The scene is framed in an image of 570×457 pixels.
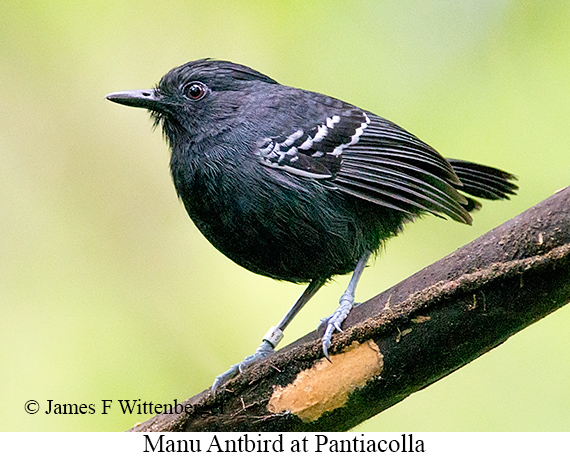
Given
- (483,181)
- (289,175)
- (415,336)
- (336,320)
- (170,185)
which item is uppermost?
(170,185)

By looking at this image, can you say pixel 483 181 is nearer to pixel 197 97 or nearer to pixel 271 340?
pixel 271 340

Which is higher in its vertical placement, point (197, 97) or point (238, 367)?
point (197, 97)

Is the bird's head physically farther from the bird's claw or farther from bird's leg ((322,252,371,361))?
the bird's claw

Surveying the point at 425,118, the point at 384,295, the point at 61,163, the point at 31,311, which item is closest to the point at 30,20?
the point at 61,163

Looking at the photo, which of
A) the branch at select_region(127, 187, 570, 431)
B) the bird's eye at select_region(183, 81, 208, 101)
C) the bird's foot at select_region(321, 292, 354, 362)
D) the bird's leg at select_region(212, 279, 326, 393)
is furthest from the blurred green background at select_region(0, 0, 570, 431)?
the branch at select_region(127, 187, 570, 431)

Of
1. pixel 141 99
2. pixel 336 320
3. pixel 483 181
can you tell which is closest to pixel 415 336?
pixel 336 320

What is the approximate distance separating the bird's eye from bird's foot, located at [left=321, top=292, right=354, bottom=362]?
1.36 m

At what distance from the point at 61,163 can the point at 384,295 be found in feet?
11.9

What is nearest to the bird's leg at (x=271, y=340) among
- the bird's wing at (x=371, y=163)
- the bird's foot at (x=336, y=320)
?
the bird's foot at (x=336, y=320)

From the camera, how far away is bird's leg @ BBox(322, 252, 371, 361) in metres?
2.53

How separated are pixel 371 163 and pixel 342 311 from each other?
2.76 feet

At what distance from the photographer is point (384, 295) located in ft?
8.43

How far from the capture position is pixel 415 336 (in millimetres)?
2352

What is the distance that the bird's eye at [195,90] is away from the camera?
367cm
